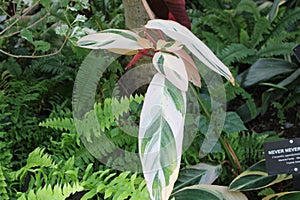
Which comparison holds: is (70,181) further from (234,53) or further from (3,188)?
(234,53)

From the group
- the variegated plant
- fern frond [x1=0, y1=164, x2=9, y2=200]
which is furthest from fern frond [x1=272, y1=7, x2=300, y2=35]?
fern frond [x1=0, y1=164, x2=9, y2=200]

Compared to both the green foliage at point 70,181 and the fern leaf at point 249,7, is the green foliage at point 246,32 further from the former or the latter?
the green foliage at point 70,181

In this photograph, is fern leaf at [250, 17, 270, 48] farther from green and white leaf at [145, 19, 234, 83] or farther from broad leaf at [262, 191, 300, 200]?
green and white leaf at [145, 19, 234, 83]

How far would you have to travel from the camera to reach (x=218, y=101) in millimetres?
1741

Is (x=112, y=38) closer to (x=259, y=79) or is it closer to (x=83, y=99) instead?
(x=83, y=99)

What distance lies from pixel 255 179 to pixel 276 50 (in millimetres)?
729

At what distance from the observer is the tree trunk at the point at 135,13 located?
169 cm

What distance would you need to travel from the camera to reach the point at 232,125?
1756mm

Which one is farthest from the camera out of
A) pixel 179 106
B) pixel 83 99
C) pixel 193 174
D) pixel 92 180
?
pixel 193 174

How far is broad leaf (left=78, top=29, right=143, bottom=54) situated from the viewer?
1.23 metres

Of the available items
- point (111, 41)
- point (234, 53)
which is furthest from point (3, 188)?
point (234, 53)

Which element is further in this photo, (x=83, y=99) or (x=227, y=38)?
(x=227, y=38)

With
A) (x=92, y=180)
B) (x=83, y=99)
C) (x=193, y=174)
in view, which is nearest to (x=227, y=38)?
(x=193, y=174)

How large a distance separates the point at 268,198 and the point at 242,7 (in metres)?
1.02
